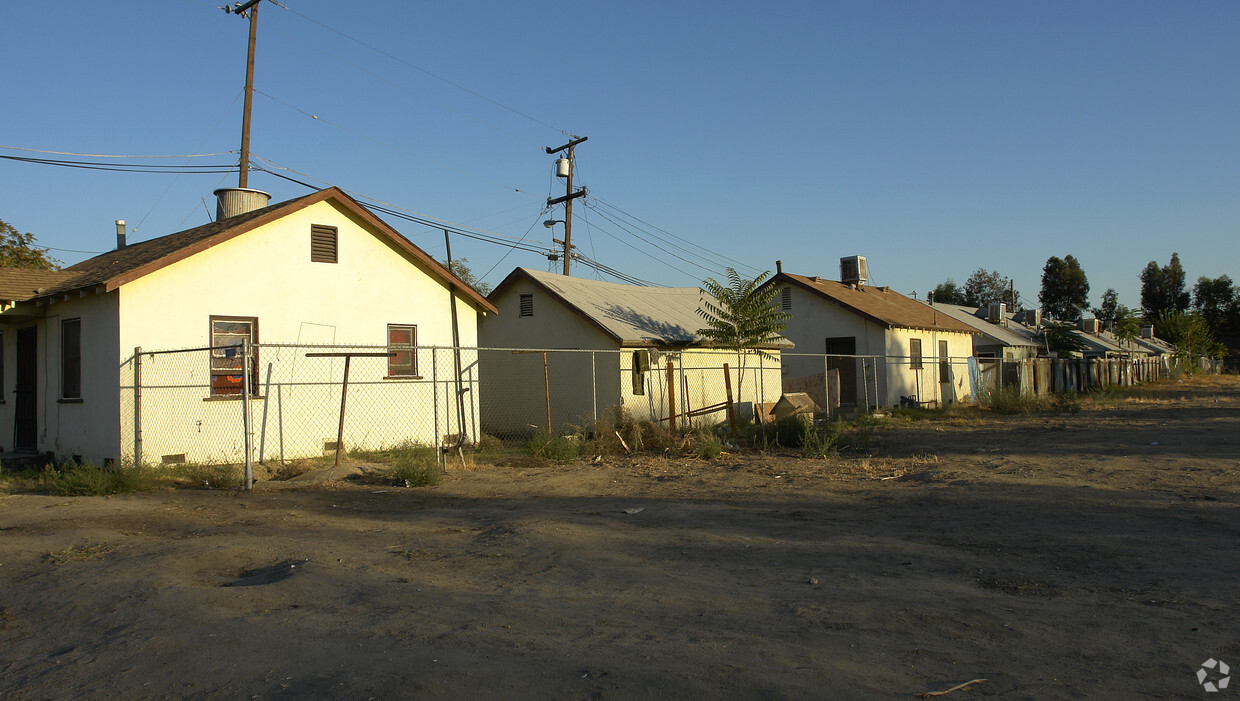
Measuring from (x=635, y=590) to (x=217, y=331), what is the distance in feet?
35.5

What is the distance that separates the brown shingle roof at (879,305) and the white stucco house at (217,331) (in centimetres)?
1535

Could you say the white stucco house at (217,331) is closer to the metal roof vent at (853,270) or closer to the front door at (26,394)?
the front door at (26,394)

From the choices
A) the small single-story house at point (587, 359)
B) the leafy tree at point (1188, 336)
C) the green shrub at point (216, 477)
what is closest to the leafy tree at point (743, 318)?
the small single-story house at point (587, 359)

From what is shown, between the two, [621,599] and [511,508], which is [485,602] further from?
[511,508]

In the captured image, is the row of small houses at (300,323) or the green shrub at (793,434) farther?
the green shrub at (793,434)

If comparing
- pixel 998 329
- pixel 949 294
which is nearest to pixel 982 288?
pixel 949 294

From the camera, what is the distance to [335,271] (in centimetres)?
1498

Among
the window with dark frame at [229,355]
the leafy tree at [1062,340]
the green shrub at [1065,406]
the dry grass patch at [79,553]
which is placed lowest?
the dry grass patch at [79,553]

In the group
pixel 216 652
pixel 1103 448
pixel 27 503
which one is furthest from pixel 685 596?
pixel 1103 448

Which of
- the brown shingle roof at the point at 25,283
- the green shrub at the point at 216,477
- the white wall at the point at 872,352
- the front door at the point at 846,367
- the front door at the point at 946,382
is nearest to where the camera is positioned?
the green shrub at the point at 216,477

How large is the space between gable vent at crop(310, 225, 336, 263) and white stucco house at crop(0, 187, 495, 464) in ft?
0.08

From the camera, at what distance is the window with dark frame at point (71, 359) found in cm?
1323

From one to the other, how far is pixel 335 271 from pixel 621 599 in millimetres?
11635

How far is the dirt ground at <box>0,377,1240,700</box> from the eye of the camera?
12.7 feet
